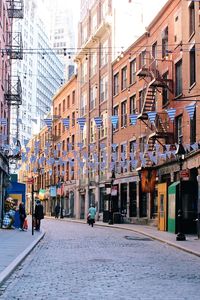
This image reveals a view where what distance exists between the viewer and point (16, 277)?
37.8ft

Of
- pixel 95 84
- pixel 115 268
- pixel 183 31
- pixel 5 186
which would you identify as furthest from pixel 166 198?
pixel 95 84

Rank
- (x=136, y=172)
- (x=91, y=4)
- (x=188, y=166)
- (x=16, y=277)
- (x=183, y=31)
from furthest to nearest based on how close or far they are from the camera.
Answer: (x=91, y=4) → (x=136, y=172) → (x=183, y=31) → (x=188, y=166) → (x=16, y=277)

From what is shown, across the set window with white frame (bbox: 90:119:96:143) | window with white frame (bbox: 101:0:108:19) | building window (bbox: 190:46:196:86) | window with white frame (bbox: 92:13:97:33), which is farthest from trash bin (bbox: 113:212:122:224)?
window with white frame (bbox: 92:13:97:33)

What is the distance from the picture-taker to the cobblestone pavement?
9297 mm

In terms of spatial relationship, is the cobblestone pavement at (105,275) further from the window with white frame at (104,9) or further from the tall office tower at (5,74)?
the window with white frame at (104,9)

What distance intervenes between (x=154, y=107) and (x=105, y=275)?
2521cm

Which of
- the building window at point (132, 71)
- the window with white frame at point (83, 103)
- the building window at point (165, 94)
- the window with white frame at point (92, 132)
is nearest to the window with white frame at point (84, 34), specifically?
the window with white frame at point (83, 103)

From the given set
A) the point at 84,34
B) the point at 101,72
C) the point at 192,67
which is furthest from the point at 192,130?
the point at 84,34

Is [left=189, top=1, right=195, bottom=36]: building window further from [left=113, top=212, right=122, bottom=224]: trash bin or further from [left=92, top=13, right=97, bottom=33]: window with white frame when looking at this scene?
[left=92, top=13, right=97, bottom=33]: window with white frame

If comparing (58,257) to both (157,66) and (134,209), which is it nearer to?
(157,66)

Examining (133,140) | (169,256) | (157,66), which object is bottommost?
(169,256)

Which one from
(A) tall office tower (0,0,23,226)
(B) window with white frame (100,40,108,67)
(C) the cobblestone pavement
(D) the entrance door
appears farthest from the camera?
(B) window with white frame (100,40,108,67)

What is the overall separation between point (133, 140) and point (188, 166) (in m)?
12.3

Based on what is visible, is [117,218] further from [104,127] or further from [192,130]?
[192,130]
